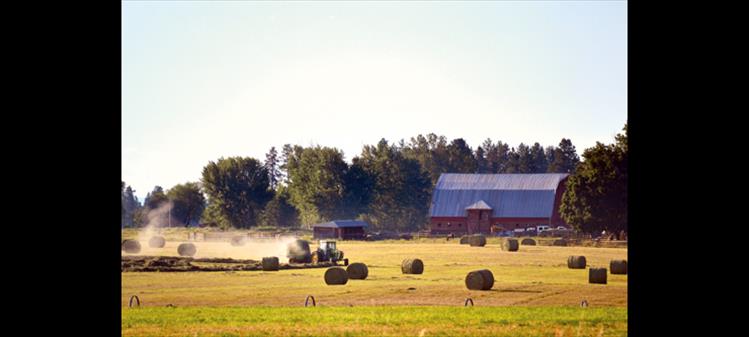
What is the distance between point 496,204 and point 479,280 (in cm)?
5143

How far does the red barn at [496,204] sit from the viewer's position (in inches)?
3204

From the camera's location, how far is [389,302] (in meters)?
27.8

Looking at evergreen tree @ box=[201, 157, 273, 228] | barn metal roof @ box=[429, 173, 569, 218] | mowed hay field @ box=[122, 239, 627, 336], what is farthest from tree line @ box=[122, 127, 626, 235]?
mowed hay field @ box=[122, 239, 627, 336]

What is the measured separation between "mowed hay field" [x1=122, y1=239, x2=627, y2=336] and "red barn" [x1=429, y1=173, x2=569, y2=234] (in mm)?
29854

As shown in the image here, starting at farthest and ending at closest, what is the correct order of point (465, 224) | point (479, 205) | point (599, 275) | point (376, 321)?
point (465, 224), point (479, 205), point (599, 275), point (376, 321)

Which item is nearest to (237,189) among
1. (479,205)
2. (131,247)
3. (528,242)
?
(479,205)

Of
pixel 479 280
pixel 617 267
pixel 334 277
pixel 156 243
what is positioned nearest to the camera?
pixel 479 280

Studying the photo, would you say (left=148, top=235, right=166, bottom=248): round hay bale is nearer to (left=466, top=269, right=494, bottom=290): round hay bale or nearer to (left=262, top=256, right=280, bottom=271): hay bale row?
(left=262, top=256, right=280, bottom=271): hay bale row

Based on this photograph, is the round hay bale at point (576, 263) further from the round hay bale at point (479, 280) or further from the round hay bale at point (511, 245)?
the round hay bale at point (511, 245)

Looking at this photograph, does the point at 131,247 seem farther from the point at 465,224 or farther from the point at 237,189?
the point at 465,224

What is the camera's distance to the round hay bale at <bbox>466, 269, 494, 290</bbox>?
32.8m
